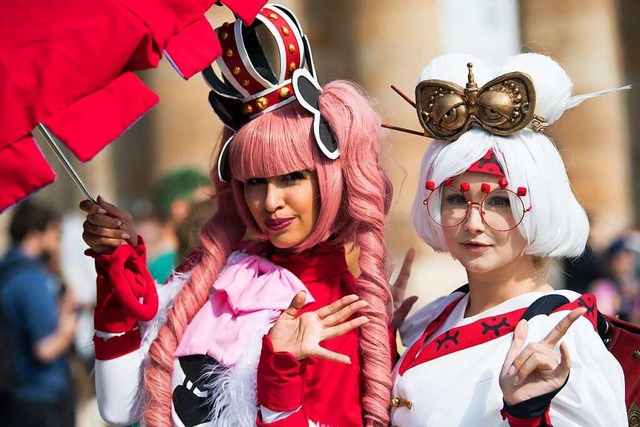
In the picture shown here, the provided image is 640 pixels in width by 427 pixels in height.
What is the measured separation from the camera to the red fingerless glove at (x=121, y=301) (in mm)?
3396

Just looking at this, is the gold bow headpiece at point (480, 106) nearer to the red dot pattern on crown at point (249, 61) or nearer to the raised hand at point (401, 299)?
the red dot pattern on crown at point (249, 61)

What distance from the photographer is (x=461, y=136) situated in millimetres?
3205

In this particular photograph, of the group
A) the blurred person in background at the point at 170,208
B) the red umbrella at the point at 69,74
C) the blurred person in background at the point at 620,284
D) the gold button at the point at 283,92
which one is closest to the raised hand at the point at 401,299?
the gold button at the point at 283,92

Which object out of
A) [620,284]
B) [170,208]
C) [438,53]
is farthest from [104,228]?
[438,53]

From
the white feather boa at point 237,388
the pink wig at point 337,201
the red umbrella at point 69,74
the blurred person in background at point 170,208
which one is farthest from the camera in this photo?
the blurred person in background at point 170,208

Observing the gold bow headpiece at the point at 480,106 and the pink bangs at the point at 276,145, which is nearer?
the gold bow headpiece at the point at 480,106

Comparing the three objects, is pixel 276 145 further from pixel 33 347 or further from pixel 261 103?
pixel 33 347

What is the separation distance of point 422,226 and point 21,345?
3352mm

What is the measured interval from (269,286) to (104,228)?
1.70 feet

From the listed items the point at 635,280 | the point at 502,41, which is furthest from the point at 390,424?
the point at 502,41

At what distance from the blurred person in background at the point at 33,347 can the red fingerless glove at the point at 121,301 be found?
8.76 feet

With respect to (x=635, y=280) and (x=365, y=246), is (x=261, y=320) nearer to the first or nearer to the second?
(x=365, y=246)

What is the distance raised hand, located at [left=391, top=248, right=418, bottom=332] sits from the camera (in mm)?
3682

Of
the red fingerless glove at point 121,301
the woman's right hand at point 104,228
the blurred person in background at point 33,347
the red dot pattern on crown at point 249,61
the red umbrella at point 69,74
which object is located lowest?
the blurred person in background at point 33,347
